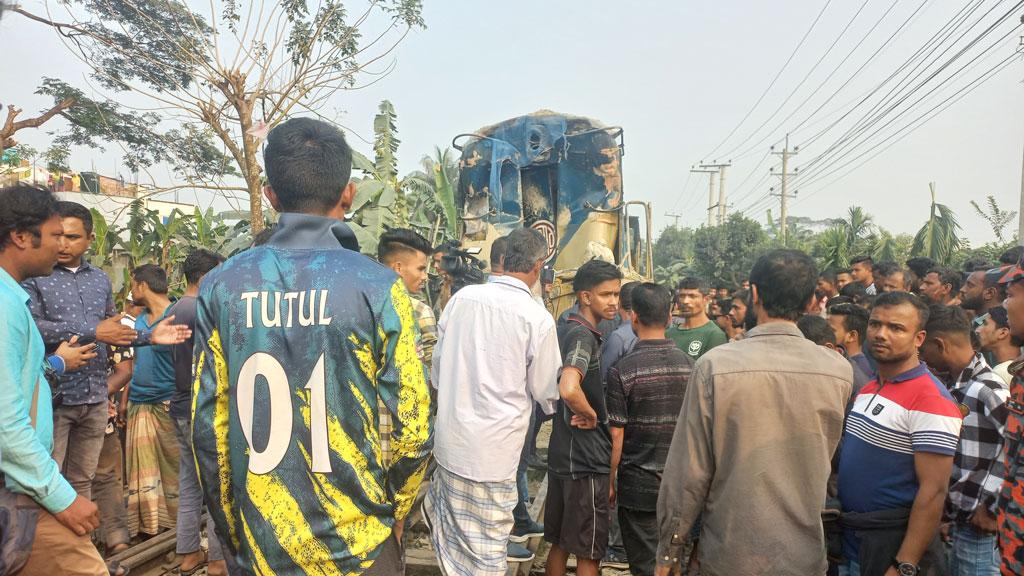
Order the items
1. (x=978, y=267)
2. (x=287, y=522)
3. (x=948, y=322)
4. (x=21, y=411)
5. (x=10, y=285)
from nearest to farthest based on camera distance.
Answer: (x=287, y=522), (x=21, y=411), (x=10, y=285), (x=948, y=322), (x=978, y=267)

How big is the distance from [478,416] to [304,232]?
1.54m

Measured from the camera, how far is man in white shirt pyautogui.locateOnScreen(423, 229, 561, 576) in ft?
9.70

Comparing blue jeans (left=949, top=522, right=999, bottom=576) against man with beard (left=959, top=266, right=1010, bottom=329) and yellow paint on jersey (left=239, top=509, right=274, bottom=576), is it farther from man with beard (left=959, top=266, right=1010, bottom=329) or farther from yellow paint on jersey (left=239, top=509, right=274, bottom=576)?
yellow paint on jersey (left=239, top=509, right=274, bottom=576)

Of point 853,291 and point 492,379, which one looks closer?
point 492,379

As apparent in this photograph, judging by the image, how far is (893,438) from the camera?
2477mm

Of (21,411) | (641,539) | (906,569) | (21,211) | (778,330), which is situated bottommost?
(641,539)

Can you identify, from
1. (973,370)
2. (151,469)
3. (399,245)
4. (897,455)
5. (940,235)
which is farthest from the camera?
(940,235)

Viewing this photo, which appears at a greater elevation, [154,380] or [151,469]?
[154,380]

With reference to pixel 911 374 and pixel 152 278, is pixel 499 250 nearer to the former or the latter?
pixel 911 374

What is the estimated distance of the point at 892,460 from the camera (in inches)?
97.1

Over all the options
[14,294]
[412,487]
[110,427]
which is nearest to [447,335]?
[412,487]

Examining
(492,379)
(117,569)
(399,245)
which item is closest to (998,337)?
(492,379)

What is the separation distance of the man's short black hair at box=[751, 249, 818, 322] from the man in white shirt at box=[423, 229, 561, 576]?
3.75 ft

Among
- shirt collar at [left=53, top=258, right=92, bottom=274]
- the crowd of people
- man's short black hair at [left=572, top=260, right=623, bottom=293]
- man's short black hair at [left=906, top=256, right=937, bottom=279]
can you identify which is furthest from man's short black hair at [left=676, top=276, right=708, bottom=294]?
shirt collar at [left=53, top=258, right=92, bottom=274]
